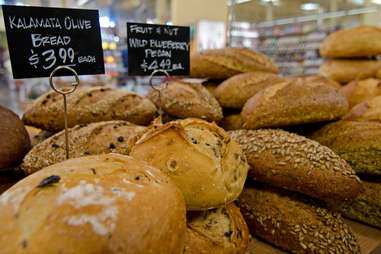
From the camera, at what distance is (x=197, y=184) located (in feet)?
2.83

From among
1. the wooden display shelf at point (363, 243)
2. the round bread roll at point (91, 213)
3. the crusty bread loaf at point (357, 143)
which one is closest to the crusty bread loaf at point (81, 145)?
the round bread roll at point (91, 213)

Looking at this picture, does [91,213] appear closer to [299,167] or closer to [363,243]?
[299,167]

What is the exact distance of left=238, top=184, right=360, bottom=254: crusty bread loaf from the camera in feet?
3.66

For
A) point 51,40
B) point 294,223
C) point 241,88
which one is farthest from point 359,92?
point 51,40

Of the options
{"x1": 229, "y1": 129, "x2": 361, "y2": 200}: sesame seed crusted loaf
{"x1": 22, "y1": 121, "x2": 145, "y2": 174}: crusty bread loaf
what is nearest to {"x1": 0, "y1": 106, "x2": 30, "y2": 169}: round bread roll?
{"x1": 22, "y1": 121, "x2": 145, "y2": 174}: crusty bread loaf

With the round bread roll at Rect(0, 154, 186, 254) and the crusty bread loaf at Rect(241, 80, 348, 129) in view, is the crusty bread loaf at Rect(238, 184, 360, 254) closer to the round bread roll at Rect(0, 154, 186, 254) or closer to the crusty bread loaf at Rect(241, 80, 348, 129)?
the crusty bread loaf at Rect(241, 80, 348, 129)

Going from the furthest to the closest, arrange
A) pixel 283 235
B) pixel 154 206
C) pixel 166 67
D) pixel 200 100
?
pixel 200 100 → pixel 166 67 → pixel 283 235 → pixel 154 206

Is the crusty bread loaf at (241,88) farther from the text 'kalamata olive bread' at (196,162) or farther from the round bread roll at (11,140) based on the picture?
the round bread roll at (11,140)

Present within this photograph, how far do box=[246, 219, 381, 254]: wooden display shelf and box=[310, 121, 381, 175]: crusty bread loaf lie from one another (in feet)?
0.84

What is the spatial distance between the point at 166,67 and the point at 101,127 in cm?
42

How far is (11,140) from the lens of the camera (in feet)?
3.85

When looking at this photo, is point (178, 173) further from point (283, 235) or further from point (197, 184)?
point (283, 235)

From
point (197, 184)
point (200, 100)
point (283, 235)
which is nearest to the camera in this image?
point (197, 184)

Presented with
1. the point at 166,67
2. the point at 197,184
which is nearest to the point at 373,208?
the point at 197,184
